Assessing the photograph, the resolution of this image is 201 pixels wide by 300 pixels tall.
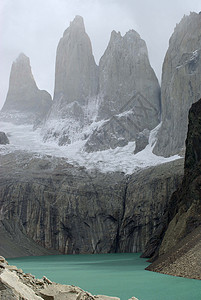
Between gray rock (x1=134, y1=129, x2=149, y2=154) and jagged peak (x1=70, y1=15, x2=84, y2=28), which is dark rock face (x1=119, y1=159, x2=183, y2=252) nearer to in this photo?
gray rock (x1=134, y1=129, x2=149, y2=154)

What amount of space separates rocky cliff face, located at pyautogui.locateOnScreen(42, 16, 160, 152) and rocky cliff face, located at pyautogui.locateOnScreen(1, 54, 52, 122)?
46.0 ft

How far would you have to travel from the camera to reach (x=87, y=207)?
192ft

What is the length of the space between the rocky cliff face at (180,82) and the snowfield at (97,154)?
3.47m

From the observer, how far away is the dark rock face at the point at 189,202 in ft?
85.7

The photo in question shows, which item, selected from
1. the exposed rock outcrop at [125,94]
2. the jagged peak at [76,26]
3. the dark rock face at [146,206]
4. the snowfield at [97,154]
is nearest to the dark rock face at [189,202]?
the dark rock face at [146,206]

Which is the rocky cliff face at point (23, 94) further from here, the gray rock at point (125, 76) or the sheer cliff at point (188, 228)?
the sheer cliff at point (188, 228)

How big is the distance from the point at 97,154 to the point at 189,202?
4973 cm

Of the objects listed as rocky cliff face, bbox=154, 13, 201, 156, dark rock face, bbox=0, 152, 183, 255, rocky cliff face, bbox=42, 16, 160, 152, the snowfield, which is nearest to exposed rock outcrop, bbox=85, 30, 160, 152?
rocky cliff face, bbox=42, 16, 160, 152

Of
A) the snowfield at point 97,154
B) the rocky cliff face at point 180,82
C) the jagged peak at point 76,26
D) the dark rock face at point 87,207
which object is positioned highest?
the jagged peak at point 76,26

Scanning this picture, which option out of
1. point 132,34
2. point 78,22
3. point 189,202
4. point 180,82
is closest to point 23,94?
point 78,22

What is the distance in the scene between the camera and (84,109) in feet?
326

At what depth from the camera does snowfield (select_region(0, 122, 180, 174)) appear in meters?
68.0

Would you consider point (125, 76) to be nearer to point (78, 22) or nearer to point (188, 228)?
point (78, 22)

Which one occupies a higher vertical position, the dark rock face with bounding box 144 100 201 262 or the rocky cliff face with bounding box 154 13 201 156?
the rocky cliff face with bounding box 154 13 201 156
